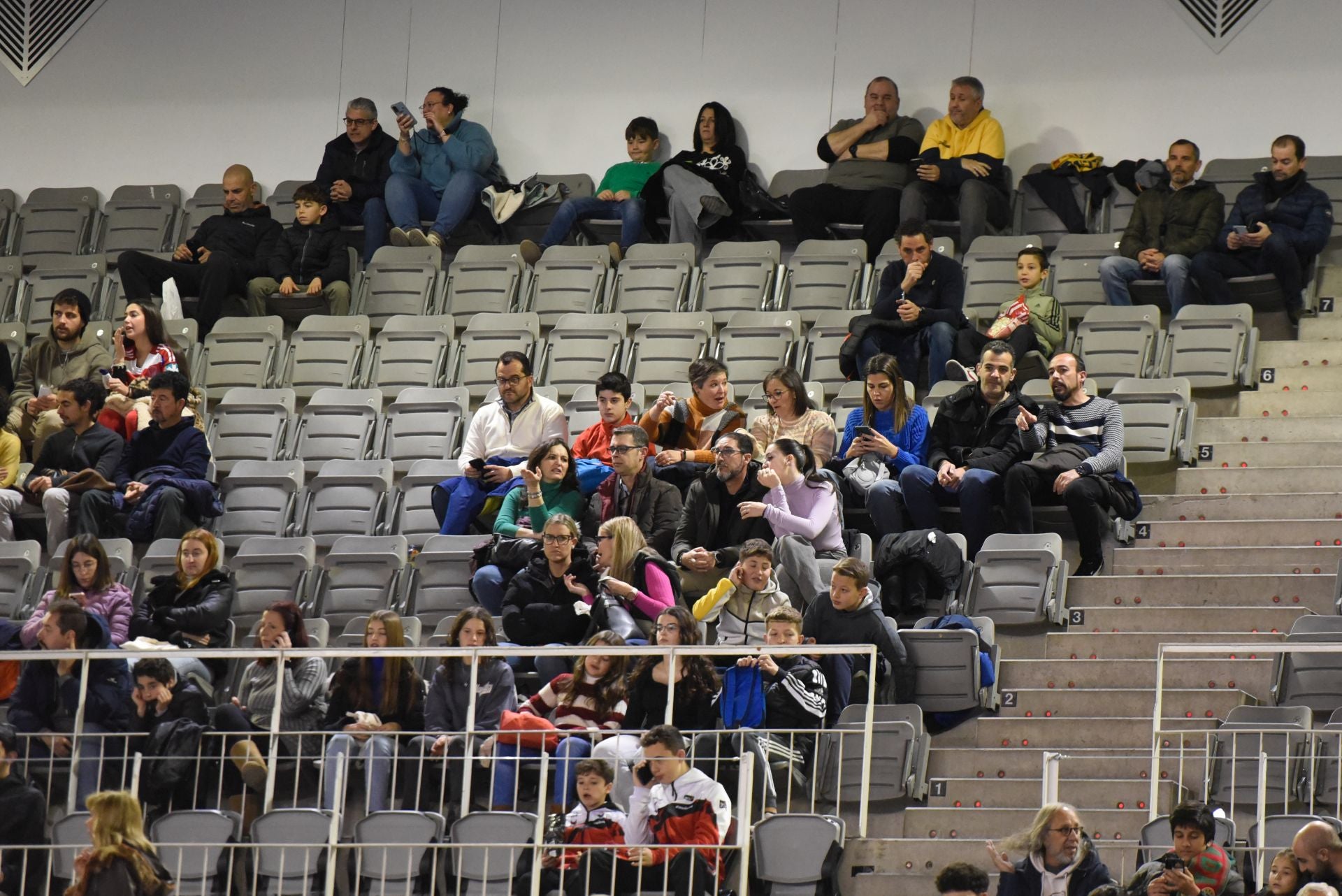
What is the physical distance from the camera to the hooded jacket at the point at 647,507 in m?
8.67

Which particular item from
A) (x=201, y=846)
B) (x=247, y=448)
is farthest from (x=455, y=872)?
(x=247, y=448)

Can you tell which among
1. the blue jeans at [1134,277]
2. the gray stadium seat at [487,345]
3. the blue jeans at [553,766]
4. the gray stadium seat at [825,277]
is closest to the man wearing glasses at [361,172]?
the gray stadium seat at [487,345]

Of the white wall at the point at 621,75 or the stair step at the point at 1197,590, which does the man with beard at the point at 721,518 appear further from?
the white wall at the point at 621,75

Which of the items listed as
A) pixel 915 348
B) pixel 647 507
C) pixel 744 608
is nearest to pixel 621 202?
pixel 915 348

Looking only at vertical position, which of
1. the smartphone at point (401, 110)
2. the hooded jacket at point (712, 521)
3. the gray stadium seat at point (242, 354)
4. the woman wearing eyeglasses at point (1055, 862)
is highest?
the smartphone at point (401, 110)

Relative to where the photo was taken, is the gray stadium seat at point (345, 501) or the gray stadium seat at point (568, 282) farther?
the gray stadium seat at point (568, 282)

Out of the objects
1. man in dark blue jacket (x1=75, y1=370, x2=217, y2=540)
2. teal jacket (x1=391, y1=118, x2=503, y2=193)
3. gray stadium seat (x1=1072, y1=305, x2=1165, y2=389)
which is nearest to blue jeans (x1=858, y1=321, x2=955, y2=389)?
gray stadium seat (x1=1072, y1=305, x2=1165, y2=389)

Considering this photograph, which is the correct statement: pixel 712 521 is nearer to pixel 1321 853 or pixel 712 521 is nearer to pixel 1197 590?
pixel 1197 590

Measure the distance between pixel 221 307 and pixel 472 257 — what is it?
4.67 ft

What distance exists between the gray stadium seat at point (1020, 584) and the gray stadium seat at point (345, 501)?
2.80 m

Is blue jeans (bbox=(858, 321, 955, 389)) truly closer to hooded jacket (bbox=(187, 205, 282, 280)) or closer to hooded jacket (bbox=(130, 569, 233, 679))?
hooded jacket (bbox=(130, 569, 233, 679))

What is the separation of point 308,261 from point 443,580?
11.7 feet

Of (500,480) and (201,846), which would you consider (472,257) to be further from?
(201,846)

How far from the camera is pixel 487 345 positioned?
36.0ft
